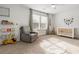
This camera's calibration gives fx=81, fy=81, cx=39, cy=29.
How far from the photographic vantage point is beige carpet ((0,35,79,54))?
155cm

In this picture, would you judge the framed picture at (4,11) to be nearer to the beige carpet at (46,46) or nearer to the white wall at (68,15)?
the beige carpet at (46,46)

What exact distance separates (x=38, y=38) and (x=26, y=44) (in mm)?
274

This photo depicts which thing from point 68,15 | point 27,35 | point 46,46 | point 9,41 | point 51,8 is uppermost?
point 51,8

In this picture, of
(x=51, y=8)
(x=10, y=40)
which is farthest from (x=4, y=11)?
(x=51, y=8)

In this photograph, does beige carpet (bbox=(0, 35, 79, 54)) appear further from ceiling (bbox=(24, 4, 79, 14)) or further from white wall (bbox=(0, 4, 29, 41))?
ceiling (bbox=(24, 4, 79, 14))

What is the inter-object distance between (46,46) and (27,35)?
1.48ft

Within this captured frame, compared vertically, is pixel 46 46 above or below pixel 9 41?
below

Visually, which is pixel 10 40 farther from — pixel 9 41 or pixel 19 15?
pixel 19 15

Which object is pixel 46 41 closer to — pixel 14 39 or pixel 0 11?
pixel 14 39

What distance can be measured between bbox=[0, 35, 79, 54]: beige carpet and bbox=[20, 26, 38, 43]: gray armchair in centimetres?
8

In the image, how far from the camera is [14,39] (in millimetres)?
1636

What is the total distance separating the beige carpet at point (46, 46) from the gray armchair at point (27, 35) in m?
0.08

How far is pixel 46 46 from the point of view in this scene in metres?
1.68
